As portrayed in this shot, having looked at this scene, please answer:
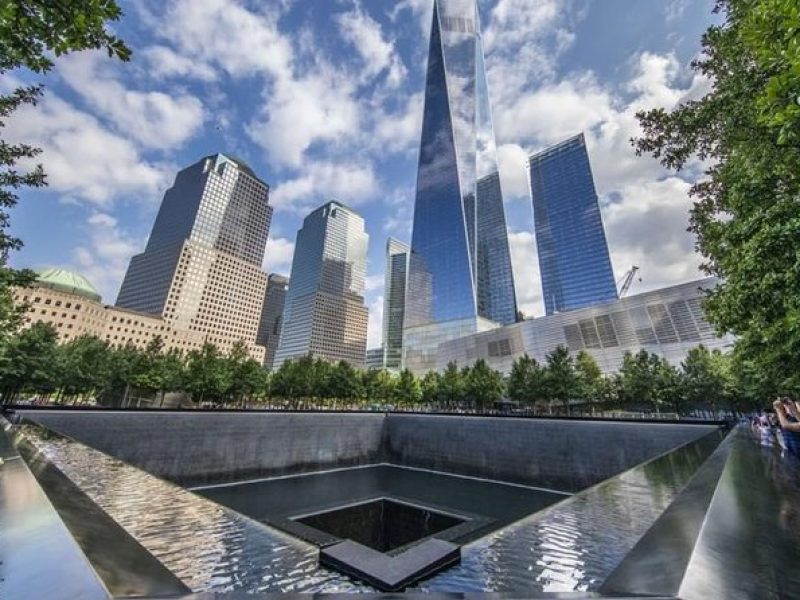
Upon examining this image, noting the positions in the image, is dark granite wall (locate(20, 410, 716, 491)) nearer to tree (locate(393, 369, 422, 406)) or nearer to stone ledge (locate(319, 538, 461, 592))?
stone ledge (locate(319, 538, 461, 592))

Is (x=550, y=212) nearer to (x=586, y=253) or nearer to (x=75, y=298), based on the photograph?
(x=586, y=253)

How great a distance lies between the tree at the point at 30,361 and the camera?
28.6 metres

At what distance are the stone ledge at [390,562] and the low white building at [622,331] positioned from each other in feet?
195

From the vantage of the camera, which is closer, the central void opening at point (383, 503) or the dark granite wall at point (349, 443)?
the central void opening at point (383, 503)

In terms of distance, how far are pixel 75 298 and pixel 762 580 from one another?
11614 cm

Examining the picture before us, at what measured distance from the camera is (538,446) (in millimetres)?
22141

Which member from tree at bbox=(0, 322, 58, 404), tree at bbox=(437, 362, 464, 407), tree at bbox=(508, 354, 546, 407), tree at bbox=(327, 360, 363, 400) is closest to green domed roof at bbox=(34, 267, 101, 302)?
tree at bbox=(0, 322, 58, 404)

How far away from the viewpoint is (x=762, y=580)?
222 centimetres

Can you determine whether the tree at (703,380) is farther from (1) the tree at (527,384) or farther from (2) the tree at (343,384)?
(2) the tree at (343,384)

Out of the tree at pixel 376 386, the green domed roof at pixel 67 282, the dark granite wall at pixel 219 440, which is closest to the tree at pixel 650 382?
the tree at pixel 376 386

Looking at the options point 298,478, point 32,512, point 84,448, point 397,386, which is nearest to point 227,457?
point 298,478

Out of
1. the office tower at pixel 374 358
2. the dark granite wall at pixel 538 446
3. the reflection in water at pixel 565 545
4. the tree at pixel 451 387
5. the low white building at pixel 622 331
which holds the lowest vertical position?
the reflection in water at pixel 565 545

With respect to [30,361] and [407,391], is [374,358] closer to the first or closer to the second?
[407,391]

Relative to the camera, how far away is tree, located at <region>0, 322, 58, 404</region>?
28.6m
